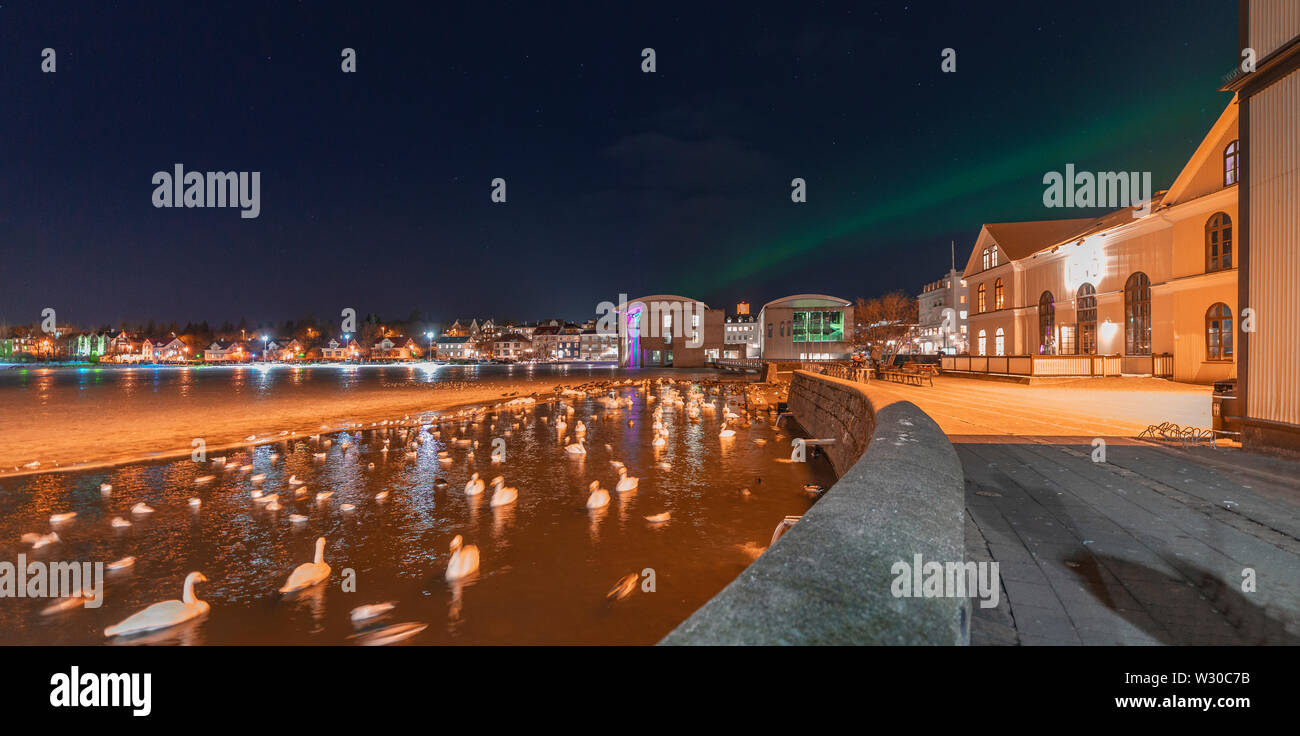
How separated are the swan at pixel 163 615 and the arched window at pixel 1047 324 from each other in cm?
4243

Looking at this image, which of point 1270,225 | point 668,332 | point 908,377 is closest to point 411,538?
point 1270,225

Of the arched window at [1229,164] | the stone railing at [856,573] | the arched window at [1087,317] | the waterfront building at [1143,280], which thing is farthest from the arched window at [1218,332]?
the stone railing at [856,573]

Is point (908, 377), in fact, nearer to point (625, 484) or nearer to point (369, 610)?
point (625, 484)

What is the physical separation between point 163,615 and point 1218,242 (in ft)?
114

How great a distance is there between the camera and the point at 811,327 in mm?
74000

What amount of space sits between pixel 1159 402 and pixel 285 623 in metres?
23.2

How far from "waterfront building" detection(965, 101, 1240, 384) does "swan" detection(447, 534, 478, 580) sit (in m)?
26.7

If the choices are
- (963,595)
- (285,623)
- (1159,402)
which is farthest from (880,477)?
(1159,402)

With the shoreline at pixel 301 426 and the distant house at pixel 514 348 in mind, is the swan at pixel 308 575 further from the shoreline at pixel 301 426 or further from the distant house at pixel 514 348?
the distant house at pixel 514 348

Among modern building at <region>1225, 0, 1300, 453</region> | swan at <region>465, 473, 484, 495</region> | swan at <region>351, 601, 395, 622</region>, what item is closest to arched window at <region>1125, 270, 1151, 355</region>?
modern building at <region>1225, 0, 1300, 453</region>

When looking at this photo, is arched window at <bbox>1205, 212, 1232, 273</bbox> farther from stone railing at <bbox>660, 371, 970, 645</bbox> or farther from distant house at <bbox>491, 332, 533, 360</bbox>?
distant house at <bbox>491, 332, 533, 360</bbox>

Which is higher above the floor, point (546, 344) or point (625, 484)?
point (546, 344)

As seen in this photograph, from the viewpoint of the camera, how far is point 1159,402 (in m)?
17.0
